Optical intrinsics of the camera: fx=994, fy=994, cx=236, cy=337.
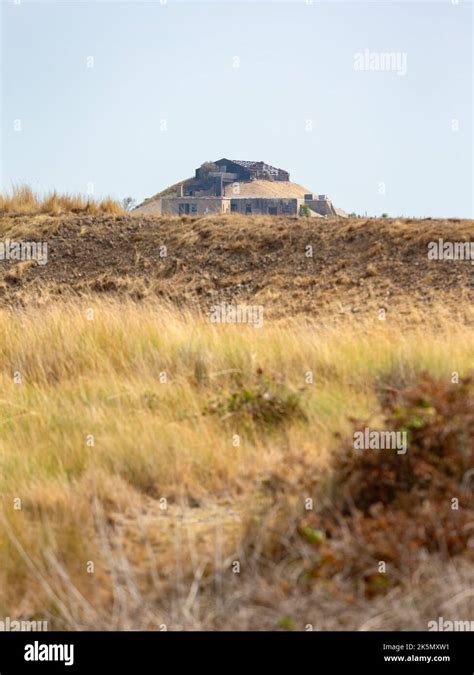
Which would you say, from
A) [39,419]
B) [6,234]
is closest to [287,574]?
[39,419]

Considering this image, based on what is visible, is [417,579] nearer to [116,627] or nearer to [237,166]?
[116,627]

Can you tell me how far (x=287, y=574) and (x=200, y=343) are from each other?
205 inches

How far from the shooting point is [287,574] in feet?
15.5

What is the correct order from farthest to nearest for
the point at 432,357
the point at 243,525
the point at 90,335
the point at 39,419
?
1. the point at 90,335
2. the point at 432,357
3. the point at 39,419
4. the point at 243,525

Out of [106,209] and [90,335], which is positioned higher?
[106,209]

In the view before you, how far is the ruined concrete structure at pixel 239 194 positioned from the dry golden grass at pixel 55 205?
48.8ft

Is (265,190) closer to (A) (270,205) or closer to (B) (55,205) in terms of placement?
(A) (270,205)

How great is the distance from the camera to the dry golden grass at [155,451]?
15.7 ft

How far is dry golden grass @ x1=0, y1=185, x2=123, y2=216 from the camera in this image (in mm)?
22375

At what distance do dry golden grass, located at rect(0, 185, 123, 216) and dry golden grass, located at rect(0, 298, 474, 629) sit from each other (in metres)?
11.4

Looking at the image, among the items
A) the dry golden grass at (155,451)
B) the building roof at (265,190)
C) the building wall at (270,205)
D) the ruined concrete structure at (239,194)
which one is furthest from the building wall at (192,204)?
the dry golden grass at (155,451)

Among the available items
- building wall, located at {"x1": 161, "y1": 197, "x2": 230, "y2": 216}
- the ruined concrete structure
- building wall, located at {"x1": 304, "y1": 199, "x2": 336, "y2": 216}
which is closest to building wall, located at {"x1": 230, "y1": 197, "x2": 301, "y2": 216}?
the ruined concrete structure

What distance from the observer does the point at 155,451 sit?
646 cm

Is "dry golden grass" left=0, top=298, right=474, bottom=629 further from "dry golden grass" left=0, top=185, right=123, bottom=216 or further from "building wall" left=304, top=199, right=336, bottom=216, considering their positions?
"building wall" left=304, top=199, right=336, bottom=216
